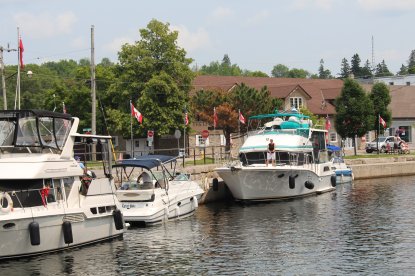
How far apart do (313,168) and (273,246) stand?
56.8ft

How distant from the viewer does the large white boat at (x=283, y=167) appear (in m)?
37.9

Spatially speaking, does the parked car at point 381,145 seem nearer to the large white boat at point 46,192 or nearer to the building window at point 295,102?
the building window at point 295,102

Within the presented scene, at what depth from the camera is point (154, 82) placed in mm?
61094

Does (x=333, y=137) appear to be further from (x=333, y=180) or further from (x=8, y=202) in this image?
(x=8, y=202)

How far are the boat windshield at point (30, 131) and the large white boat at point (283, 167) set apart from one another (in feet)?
45.7

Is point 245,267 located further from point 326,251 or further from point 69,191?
point 69,191

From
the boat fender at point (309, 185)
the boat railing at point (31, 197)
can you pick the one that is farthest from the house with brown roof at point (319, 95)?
the boat railing at point (31, 197)

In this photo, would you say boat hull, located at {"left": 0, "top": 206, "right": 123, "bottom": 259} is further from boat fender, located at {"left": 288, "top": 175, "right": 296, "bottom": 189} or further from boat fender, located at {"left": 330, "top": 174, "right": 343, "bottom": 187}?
boat fender, located at {"left": 330, "top": 174, "right": 343, "bottom": 187}

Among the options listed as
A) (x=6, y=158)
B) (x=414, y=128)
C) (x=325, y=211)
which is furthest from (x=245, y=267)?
(x=414, y=128)

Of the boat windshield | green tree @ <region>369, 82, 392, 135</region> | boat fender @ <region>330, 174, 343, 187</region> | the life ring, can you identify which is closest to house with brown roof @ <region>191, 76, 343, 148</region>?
green tree @ <region>369, 82, 392, 135</region>

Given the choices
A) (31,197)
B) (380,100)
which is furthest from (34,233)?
(380,100)

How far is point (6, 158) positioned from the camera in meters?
23.8

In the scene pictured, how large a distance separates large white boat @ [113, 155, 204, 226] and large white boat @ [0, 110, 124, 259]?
110 inches

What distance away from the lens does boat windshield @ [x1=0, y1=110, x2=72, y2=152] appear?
80.6 ft
